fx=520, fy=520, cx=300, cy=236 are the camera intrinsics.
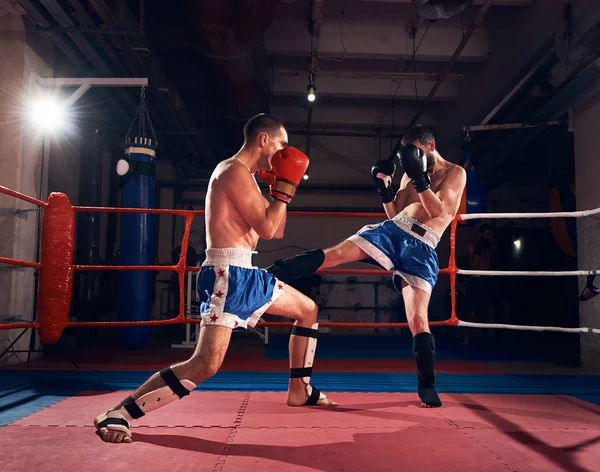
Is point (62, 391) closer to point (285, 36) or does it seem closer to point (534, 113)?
point (285, 36)

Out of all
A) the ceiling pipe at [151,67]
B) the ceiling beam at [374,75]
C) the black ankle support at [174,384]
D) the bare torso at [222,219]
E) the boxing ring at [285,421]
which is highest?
the ceiling beam at [374,75]

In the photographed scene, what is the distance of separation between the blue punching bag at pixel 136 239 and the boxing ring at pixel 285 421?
1764mm

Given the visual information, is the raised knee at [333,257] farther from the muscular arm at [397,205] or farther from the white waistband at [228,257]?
the white waistband at [228,257]

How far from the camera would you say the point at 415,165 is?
7.61ft

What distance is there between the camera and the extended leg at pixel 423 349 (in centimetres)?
236

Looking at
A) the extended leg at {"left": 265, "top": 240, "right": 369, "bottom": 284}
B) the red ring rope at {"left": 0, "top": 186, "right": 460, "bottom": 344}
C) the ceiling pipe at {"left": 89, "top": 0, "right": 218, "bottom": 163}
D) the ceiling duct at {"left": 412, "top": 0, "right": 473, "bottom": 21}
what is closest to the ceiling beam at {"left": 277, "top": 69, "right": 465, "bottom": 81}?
the ceiling pipe at {"left": 89, "top": 0, "right": 218, "bottom": 163}

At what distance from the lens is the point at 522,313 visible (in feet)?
29.8

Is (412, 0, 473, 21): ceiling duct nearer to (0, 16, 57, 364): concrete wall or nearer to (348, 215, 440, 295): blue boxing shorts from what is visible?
(348, 215, 440, 295): blue boxing shorts

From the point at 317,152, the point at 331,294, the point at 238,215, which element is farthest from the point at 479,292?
the point at 238,215

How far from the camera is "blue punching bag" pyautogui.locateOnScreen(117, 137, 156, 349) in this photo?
5371mm

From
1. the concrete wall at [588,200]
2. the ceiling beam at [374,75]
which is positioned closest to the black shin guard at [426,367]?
the concrete wall at [588,200]

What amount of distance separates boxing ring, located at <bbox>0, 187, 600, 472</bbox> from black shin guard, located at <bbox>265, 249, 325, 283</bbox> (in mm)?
587

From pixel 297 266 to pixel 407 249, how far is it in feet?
1.72

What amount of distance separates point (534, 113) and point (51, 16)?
15.4 ft
